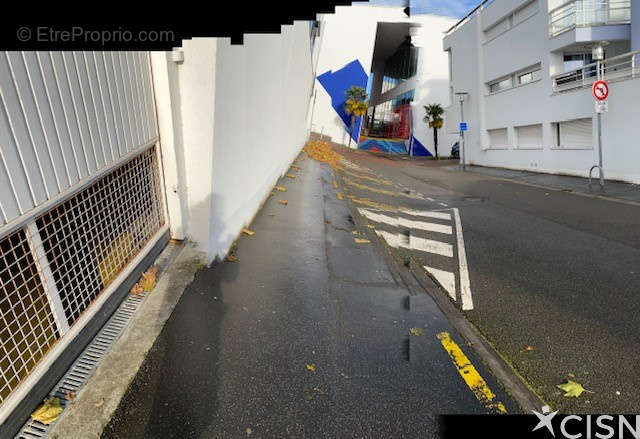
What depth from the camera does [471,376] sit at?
3.01 m

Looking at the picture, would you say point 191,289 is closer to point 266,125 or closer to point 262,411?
point 262,411

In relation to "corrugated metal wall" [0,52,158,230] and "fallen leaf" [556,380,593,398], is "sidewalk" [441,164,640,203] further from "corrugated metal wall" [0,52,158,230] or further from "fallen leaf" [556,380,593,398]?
"corrugated metal wall" [0,52,158,230]

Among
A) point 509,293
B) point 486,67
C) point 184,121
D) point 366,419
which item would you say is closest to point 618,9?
point 486,67

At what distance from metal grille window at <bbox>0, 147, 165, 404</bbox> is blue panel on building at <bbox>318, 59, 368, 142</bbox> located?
155 feet

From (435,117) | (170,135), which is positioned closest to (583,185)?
(170,135)

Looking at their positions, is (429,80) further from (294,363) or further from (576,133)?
(294,363)

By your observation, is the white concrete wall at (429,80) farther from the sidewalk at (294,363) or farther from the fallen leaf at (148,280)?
the fallen leaf at (148,280)

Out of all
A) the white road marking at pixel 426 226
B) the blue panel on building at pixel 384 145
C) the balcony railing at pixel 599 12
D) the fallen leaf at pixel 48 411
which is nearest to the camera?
the fallen leaf at pixel 48 411

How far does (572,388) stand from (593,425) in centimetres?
36

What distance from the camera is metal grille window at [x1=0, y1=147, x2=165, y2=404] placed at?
231 cm

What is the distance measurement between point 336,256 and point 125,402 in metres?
3.71

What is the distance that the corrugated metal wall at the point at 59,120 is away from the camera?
7.08ft

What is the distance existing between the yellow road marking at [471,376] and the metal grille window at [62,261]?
2.95m

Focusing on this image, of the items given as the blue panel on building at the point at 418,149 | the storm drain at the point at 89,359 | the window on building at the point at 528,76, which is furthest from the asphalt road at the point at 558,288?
the blue panel on building at the point at 418,149
